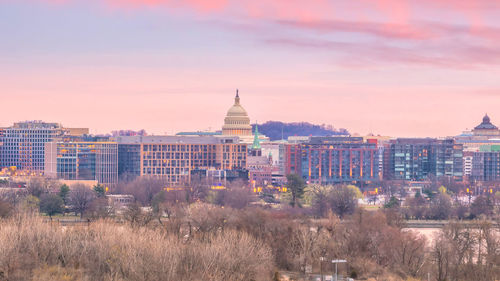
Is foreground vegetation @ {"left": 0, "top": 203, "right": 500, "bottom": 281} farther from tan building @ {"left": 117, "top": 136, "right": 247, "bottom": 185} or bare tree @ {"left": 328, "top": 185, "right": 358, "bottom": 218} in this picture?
tan building @ {"left": 117, "top": 136, "right": 247, "bottom": 185}

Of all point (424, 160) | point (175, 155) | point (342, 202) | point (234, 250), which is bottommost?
point (342, 202)

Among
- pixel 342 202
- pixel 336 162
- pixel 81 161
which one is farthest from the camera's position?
pixel 336 162

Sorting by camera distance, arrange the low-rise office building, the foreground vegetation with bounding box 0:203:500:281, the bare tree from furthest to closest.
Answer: the low-rise office building → the bare tree → the foreground vegetation with bounding box 0:203:500:281

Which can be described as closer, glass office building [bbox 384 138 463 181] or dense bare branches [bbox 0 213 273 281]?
dense bare branches [bbox 0 213 273 281]

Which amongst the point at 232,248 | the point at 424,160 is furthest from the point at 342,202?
the point at 424,160

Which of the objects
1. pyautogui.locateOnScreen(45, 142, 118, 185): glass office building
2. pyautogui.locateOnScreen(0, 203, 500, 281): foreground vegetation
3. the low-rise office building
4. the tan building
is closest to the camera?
pyautogui.locateOnScreen(0, 203, 500, 281): foreground vegetation

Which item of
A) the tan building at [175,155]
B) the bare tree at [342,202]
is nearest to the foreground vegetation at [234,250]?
the bare tree at [342,202]

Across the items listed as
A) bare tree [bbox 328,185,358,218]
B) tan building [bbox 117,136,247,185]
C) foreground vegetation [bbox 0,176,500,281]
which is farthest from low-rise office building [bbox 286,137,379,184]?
foreground vegetation [bbox 0,176,500,281]

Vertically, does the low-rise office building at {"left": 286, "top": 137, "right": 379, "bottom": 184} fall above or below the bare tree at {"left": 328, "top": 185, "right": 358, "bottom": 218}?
above

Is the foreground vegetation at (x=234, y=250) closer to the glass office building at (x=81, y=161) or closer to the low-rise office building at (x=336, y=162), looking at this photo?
the glass office building at (x=81, y=161)

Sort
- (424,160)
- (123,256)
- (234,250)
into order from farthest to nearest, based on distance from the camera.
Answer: (424,160), (234,250), (123,256)

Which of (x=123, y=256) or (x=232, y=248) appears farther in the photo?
(x=232, y=248)

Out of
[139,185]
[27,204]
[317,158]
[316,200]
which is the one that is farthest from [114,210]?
[317,158]

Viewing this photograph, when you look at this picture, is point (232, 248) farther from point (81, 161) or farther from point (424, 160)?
point (424, 160)
